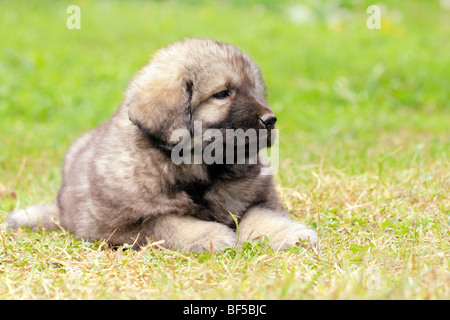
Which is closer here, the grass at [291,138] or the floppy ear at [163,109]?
the grass at [291,138]

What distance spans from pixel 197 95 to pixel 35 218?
1488mm

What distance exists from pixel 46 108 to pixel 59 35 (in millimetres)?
2555

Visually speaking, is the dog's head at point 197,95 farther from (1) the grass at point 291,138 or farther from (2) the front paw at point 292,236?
(1) the grass at point 291,138

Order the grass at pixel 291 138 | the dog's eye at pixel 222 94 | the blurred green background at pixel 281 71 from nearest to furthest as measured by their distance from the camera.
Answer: the grass at pixel 291 138 < the dog's eye at pixel 222 94 < the blurred green background at pixel 281 71

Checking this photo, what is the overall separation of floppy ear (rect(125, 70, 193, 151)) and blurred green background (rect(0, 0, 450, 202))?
1.50 metres

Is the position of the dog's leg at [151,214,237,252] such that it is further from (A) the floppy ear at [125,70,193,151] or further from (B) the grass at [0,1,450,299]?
(A) the floppy ear at [125,70,193,151]

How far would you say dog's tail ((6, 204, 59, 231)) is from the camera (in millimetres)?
3926

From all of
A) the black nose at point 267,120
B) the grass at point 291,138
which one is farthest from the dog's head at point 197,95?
the grass at point 291,138

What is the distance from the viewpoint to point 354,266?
2.83 meters

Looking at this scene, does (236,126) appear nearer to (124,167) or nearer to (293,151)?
(124,167)

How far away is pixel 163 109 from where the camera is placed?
3219 mm

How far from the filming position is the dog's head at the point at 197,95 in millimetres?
3211

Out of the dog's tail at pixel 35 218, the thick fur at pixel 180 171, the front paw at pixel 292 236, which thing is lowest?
the dog's tail at pixel 35 218

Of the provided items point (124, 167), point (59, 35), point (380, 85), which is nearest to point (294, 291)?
point (124, 167)
